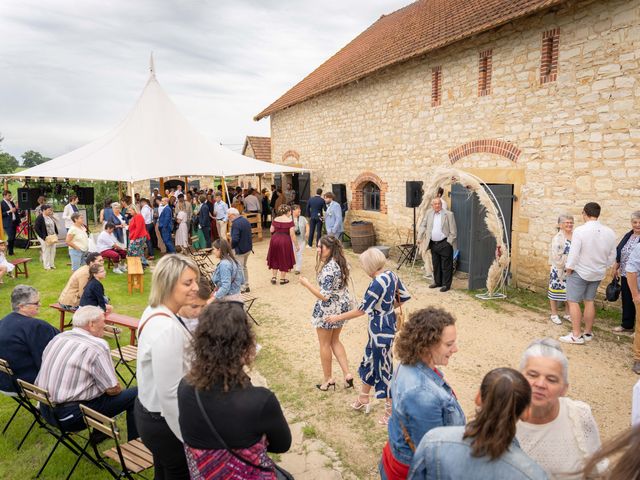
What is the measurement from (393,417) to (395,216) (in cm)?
933

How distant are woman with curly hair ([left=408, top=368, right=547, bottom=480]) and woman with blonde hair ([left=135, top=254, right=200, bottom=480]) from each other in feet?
4.13

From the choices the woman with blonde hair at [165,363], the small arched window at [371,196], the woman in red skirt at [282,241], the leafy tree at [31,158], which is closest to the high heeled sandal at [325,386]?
the woman with blonde hair at [165,363]

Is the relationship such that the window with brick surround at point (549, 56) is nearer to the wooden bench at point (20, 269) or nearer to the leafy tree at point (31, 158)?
the wooden bench at point (20, 269)

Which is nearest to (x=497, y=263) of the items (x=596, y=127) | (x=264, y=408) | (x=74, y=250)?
(x=596, y=127)

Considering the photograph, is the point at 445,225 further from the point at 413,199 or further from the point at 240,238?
the point at 240,238

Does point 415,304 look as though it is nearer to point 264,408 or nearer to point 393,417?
point 393,417

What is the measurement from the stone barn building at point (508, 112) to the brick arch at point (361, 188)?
1.2 inches

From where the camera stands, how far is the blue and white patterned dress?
3711 mm

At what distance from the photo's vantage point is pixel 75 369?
318 cm

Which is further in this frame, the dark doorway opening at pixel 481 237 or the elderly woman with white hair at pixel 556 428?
the dark doorway opening at pixel 481 237

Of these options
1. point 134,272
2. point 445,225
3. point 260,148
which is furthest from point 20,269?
point 260,148

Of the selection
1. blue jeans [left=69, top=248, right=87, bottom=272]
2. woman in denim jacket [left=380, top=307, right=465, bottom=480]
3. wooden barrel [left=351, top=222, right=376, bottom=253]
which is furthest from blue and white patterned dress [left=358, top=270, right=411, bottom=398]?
wooden barrel [left=351, top=222, right=376, bottom=253]

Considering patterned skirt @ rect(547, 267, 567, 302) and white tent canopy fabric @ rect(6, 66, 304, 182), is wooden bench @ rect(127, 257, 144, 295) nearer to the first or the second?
white tent canopy fabric @ rect(6, 66, 304, 182)

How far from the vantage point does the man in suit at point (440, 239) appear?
8.17 m
